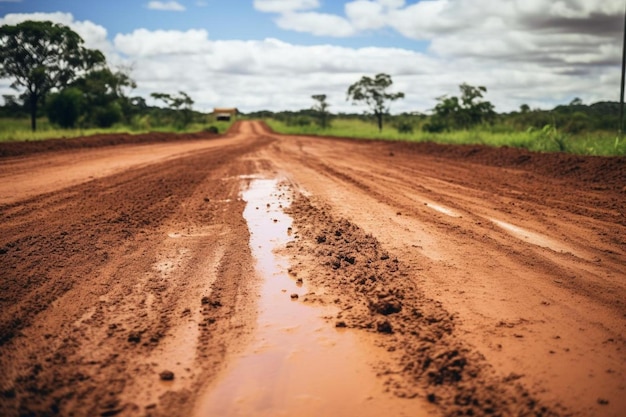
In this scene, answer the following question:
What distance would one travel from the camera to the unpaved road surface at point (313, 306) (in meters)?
2.13

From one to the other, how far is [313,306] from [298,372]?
2.79 ft

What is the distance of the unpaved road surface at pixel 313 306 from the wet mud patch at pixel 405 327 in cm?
1

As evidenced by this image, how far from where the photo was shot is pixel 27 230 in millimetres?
4801

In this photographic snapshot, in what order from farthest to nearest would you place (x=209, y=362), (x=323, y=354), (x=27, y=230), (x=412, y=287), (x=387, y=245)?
(x=27, y=230), (x=387, y=245), (x=412, y=287), (x=323, y=354), (x=209, y=362)

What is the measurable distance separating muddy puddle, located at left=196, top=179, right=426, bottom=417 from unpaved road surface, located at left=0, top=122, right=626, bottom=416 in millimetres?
11

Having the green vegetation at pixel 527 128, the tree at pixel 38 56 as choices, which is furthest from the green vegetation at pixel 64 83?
the green vegetation at pixel 527 128

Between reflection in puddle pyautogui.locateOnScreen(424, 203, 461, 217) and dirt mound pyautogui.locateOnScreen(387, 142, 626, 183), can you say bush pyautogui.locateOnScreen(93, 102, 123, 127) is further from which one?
reflection in puddle pyautogui.locateOnScreen(424, 203, 461, 217)

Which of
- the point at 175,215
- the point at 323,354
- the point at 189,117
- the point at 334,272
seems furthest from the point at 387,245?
the point at 189,117

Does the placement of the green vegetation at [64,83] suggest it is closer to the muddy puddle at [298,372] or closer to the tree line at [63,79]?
the tree line at [63,79]

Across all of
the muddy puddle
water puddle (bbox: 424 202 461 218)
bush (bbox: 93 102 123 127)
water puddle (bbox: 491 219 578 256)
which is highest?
bush (bbox: 93 102 123 127)

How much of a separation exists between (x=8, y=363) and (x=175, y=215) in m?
A: 3.57

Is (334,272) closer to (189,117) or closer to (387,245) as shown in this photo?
(387,245)

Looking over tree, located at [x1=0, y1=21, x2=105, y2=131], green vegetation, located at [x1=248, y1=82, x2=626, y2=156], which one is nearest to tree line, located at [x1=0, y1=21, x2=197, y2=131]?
tree, located at [x1=0, y1=21, x2=105, y2=131]

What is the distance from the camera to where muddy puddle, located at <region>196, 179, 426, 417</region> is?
2070 millimetres
